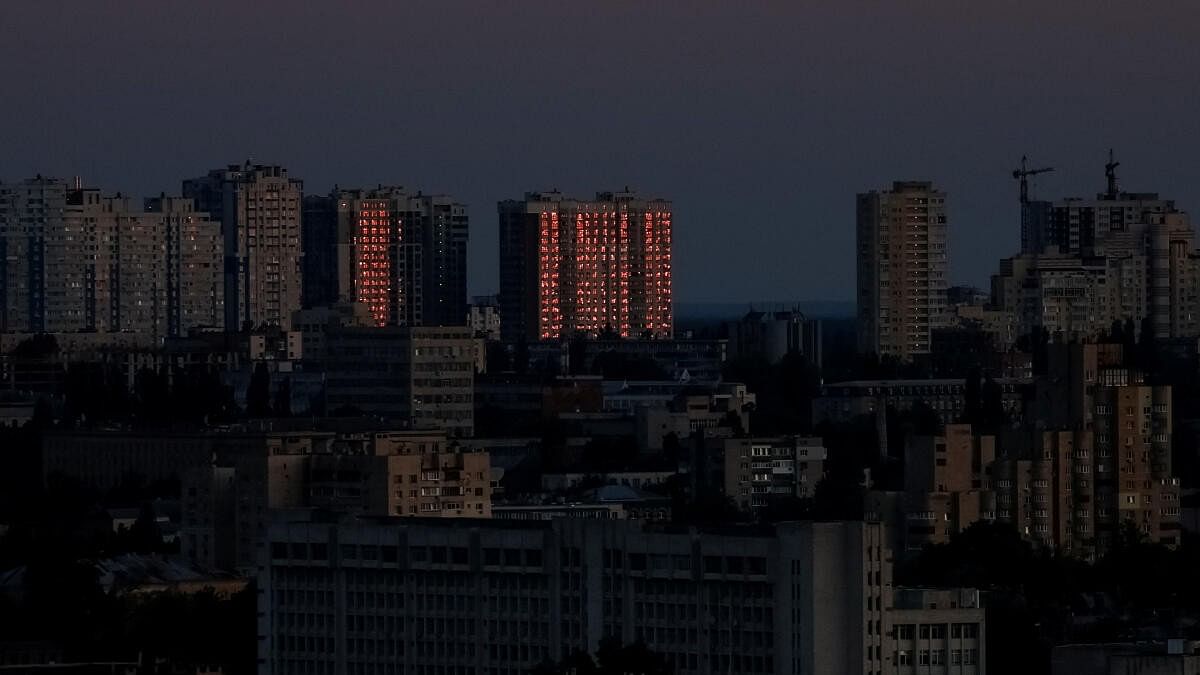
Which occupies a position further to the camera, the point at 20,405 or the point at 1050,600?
the point at 20,405

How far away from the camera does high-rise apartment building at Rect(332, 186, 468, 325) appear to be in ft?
488

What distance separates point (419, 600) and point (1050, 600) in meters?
14.4

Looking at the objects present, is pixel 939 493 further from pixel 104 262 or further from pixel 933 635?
pixel 104 262

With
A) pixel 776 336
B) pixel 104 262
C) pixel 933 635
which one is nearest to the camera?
pixel 933 635

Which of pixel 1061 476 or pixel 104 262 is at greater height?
pixel 104 262

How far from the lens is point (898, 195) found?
133250 mm

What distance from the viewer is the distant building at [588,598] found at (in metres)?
54.5

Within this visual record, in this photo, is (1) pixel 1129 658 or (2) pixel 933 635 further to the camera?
(2) pixel 933 635

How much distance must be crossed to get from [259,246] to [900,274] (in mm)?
22301

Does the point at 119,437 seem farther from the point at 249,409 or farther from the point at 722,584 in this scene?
the point at 722,584

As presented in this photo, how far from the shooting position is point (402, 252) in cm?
14925

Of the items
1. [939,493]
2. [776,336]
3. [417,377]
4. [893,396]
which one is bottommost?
[939,493]

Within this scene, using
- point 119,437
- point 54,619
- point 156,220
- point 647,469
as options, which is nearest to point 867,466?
point 647,469

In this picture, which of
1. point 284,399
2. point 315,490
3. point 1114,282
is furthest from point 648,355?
point 315,490
